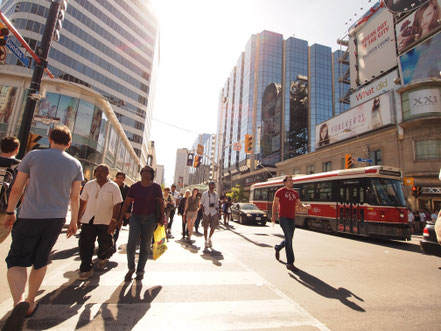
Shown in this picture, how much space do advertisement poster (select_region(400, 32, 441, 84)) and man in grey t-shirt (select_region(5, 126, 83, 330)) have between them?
33629mm

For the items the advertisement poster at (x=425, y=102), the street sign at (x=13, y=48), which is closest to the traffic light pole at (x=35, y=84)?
the street sign at (x=13, y=48)

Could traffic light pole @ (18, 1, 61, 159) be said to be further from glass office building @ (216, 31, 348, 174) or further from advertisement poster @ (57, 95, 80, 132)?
glass office building @ (216, 31, 348, 174)

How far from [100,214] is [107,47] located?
53.0m

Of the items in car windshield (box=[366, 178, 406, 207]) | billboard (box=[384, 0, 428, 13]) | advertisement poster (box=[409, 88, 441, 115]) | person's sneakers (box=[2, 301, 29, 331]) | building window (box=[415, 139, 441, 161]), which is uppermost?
billboard (box=[384, 0, 428, 13])

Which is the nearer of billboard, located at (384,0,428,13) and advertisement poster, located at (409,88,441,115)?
advertisement poster, located at (409,88,441,115)

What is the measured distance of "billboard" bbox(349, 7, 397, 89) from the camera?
3519 centimetres

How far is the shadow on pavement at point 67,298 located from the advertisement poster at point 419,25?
125 feet

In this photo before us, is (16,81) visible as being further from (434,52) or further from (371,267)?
(434,52)

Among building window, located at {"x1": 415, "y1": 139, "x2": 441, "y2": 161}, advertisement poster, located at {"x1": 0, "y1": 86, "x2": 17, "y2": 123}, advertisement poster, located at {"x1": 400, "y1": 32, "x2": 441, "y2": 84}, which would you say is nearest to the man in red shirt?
building window, located at {"x1": 415, "y1": 139, "x2": 441, "y2": 161}

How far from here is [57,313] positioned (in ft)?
8.78

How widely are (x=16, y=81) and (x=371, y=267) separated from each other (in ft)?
94.9

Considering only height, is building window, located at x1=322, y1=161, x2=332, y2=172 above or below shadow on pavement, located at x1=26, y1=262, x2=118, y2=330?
above

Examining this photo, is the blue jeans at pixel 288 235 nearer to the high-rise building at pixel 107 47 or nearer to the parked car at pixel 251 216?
the parked car at pixel 251 216

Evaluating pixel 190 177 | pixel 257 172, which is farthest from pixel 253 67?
pixel 190 177
